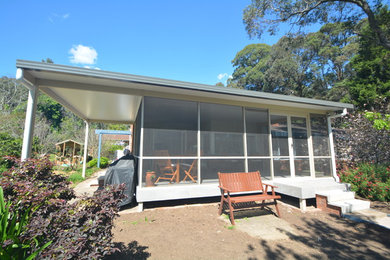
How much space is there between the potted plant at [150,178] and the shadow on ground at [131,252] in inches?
66.1

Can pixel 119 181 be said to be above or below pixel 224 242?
above

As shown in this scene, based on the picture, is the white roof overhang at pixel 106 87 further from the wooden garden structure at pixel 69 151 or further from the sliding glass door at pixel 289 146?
the wooden garden structure at pixel 69 151

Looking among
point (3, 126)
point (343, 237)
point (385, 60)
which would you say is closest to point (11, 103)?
point (3, 126)

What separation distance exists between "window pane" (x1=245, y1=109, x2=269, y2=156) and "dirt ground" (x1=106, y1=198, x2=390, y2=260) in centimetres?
198

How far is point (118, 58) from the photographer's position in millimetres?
11977

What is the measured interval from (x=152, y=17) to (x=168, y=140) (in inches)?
241

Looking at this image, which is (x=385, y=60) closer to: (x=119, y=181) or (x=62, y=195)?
(x=119, y=181)

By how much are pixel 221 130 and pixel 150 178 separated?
224 cm

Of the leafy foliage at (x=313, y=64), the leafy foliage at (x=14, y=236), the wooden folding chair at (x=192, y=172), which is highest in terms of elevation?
the leafy foliage at (x=313, y=64)

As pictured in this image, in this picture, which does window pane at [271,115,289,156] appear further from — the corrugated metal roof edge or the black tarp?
the black tarp

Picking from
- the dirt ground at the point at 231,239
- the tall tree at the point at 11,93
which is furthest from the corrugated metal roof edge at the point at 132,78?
the tall tree at the point at 11,93

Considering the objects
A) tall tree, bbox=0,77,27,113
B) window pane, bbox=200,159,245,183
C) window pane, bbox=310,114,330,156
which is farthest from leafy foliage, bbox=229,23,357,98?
tall tree, bbox=0,77,27,113

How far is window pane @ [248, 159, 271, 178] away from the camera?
5297 millimetres

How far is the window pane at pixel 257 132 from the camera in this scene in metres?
5.39
